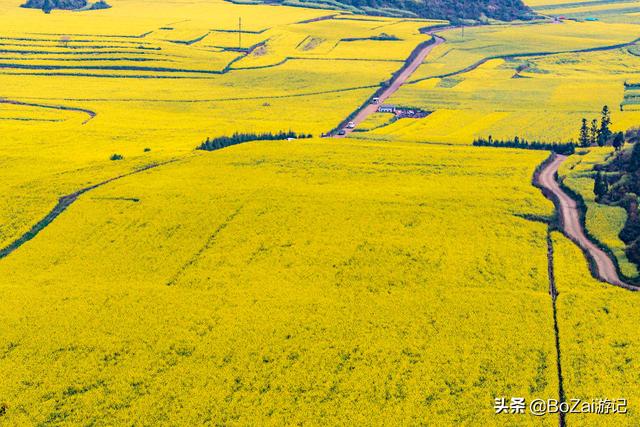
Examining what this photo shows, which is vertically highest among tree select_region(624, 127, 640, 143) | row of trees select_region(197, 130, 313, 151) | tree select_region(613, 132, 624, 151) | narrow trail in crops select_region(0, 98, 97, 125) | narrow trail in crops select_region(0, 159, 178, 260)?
tree select_region(613, 132, 624, 151)

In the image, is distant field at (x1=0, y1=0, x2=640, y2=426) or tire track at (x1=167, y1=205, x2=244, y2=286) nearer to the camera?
distant field at (x1=0, y1=0, x2=640, y2=426)

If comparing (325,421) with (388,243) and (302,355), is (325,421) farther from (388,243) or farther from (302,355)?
(388,243)

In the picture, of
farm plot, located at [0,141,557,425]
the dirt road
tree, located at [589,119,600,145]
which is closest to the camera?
farm plot, located at [0,141,557,425]

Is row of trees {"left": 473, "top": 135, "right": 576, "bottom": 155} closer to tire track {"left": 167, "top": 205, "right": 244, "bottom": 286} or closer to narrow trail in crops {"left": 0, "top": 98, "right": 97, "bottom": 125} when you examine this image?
tire track {"left": 167, "top": 205, "right": 244, "bottom": 286}

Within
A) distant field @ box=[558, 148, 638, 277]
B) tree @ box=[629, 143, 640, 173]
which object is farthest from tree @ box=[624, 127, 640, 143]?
tree @ box=[629, 143, 640, 173]

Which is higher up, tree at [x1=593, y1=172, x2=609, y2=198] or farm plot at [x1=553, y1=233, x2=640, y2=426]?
tree at [x1=593, y1=172, x2=609, y2=198]

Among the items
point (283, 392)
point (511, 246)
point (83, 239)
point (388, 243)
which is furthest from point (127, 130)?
point (283, 392)

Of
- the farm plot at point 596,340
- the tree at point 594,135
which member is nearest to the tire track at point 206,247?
the farm plot at point 596,340
